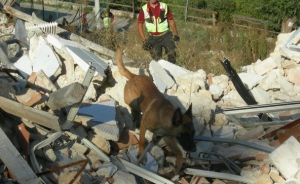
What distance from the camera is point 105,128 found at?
229 inches

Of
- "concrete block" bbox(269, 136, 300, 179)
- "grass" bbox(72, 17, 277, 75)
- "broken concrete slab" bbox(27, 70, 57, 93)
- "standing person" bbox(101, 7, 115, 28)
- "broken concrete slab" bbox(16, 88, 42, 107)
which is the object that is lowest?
"standing person" bbox(101, 7, 115, 28)

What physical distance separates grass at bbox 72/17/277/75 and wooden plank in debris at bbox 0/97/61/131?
3.71 meters

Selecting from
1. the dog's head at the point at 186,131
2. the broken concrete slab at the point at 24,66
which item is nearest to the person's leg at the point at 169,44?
the broken concrete slab at the point at 24,66

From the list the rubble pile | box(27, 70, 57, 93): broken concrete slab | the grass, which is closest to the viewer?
the rubble pile

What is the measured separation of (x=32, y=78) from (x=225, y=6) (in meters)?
17.3

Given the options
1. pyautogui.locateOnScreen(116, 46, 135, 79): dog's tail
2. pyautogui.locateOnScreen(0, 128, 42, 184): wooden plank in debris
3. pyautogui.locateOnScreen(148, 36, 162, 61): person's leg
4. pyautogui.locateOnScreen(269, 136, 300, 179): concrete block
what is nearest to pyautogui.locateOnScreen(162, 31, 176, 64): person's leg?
pyautogui.locateOnScreen(148, 36, 162, 61): person's leg

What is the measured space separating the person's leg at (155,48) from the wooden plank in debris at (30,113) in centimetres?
448

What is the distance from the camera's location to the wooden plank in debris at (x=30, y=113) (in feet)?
15.7

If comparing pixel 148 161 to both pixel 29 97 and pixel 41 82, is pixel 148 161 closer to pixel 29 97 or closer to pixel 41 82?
pixel 29 97

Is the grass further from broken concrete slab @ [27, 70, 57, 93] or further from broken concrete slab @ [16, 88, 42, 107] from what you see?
broken concrete slab @ [16, 88, 42, 107]

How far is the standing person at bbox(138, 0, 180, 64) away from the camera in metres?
9.09

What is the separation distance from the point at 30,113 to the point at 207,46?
27.4ft

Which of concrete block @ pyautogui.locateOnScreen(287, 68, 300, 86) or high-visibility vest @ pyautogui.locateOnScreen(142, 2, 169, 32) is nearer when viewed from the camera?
concrete block @ pyautogui.locateOnScreen(287, 68, 300, 86)

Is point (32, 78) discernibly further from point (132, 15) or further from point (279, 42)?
point (132, 15)
